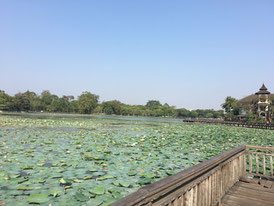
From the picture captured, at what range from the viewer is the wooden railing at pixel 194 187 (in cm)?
152

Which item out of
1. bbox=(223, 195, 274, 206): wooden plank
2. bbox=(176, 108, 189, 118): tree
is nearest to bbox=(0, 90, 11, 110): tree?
bbox=(223, 195, 274, 206): wooden plank

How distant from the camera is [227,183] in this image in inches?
151

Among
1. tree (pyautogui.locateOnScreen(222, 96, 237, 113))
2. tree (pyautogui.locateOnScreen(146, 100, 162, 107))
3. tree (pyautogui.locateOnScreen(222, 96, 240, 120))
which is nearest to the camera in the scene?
tree (pyautogui.locateOnScreen(222, 96, 240, 120))

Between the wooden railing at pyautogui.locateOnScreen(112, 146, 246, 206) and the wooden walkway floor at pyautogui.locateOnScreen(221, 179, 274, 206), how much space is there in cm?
12

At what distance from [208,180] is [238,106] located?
56407mm

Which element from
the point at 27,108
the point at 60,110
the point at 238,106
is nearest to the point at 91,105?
the point at 60,110

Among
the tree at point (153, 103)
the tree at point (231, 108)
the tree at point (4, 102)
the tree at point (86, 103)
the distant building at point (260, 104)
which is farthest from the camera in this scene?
the tree at point (153, 103)

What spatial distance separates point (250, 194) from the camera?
151 inches

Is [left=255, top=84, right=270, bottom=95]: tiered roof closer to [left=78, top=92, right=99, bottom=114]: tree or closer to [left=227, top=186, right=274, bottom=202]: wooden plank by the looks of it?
[left=227, top=186, right=274, bottom=202]: wooden plank

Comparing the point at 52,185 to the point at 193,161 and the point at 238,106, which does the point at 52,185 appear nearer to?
the point at 193,161

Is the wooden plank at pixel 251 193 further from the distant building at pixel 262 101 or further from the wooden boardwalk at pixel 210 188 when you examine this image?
the distant building at pixel 262 101

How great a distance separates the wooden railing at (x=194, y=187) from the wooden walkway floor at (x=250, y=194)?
0.40 feet

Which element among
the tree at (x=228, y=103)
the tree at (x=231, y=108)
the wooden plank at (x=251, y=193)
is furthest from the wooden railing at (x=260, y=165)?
the tree at (x=228, y=103)

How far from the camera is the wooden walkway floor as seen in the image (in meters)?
3.43
